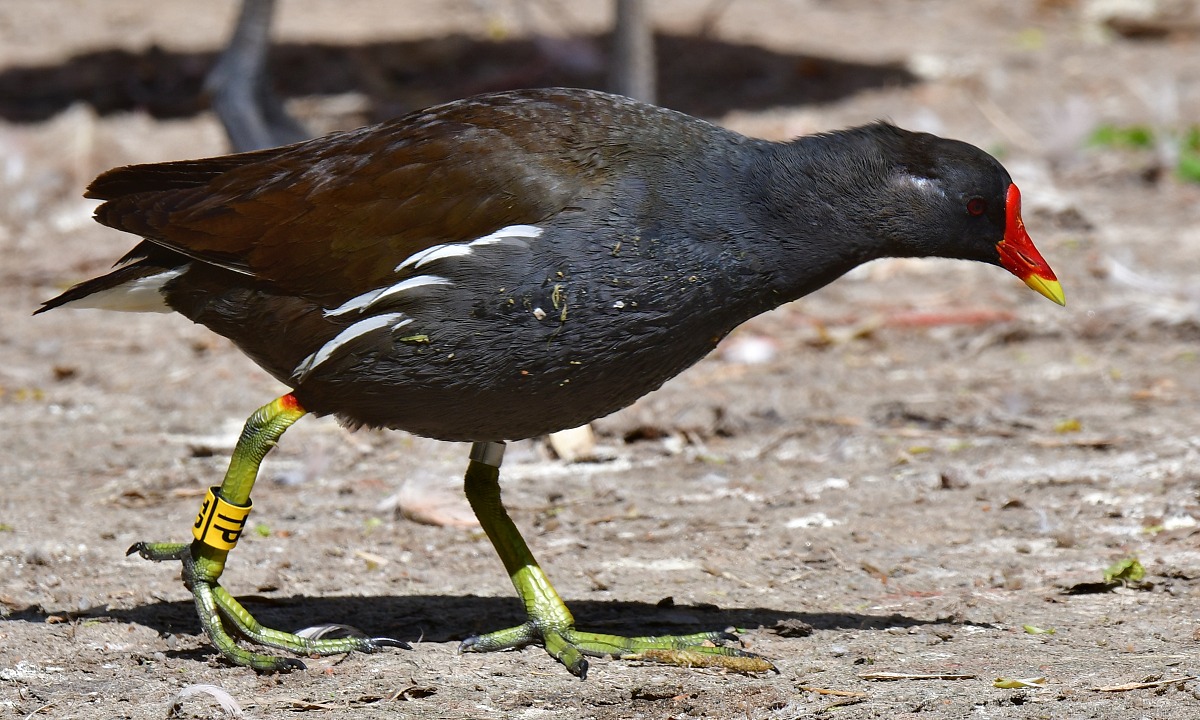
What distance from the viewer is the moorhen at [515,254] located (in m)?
3.49

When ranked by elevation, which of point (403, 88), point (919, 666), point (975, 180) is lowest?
point (919, 666)

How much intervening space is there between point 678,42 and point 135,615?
9.03 m

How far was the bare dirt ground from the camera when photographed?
3.55 meters

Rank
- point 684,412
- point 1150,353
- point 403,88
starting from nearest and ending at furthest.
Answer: point 684,412
point 1150,353
point 403,88

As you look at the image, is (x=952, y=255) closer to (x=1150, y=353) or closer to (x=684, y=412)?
(x=684, y=412)

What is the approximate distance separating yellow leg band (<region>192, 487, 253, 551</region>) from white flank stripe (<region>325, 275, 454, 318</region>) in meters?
0.59

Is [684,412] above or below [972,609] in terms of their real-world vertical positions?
above

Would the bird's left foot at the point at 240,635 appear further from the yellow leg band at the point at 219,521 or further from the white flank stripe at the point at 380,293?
the white flank stripe at the point at 380,293

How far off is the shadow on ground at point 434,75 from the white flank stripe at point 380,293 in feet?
23.0

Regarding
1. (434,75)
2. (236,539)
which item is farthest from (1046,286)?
(434,75)

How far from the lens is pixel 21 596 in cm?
412

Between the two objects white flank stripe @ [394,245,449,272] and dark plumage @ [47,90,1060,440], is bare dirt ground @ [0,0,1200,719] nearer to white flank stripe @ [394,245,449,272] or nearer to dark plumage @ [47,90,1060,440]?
dark plumage @ [47,90,1060,440]

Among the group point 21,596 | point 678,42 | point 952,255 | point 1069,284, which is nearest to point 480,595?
point 21,596

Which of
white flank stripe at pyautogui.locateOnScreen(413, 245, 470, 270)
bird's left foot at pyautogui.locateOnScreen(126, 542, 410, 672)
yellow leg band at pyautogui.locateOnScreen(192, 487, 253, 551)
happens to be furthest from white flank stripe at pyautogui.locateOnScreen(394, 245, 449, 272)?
bird's left foot at pyautogui.locateOnScreen(126, 542, 410, 672)
